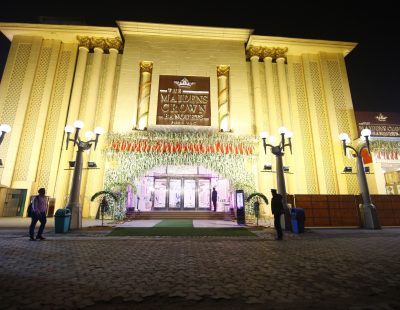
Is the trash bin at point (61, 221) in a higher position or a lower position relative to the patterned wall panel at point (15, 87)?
lower

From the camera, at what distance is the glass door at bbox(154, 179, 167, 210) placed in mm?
17391

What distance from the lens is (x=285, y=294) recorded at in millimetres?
2527

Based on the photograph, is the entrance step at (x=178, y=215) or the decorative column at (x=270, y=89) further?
the decorative column at (x=270, y=89)

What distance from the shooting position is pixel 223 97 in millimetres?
16500

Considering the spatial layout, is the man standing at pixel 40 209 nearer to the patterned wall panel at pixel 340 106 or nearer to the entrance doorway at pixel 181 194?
the entrance doorway at pixel 181 194

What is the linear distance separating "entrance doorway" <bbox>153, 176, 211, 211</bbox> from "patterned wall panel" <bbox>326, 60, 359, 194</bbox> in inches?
377

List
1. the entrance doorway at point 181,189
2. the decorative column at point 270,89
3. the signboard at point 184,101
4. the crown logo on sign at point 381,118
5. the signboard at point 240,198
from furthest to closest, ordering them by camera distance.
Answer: the entrance doorway at point 181,189
the decorative column at point 270,89
the signboard at point 184,101
the crown logo on sign at point 381,118
the signboard at point 240,198

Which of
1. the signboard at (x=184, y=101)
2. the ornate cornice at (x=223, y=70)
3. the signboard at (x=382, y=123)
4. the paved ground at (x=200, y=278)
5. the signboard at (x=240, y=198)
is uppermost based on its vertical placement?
the ornate cornice at (x=223, y=70)

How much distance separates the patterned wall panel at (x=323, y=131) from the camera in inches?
586

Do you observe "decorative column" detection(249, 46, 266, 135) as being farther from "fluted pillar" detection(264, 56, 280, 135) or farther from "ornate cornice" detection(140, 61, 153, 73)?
"ornate cornice" detection(140, 61, 153, 73)

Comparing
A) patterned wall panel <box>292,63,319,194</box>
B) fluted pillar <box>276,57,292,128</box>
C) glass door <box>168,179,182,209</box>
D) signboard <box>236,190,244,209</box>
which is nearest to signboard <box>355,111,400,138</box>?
patterned wall panel <box>292,63,319,194</box>

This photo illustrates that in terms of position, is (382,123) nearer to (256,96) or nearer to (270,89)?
(270,89)

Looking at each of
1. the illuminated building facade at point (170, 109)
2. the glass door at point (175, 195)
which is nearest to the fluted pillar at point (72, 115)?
the illuminated building facade at point (170, 109)

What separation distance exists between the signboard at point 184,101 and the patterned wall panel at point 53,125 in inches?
259
